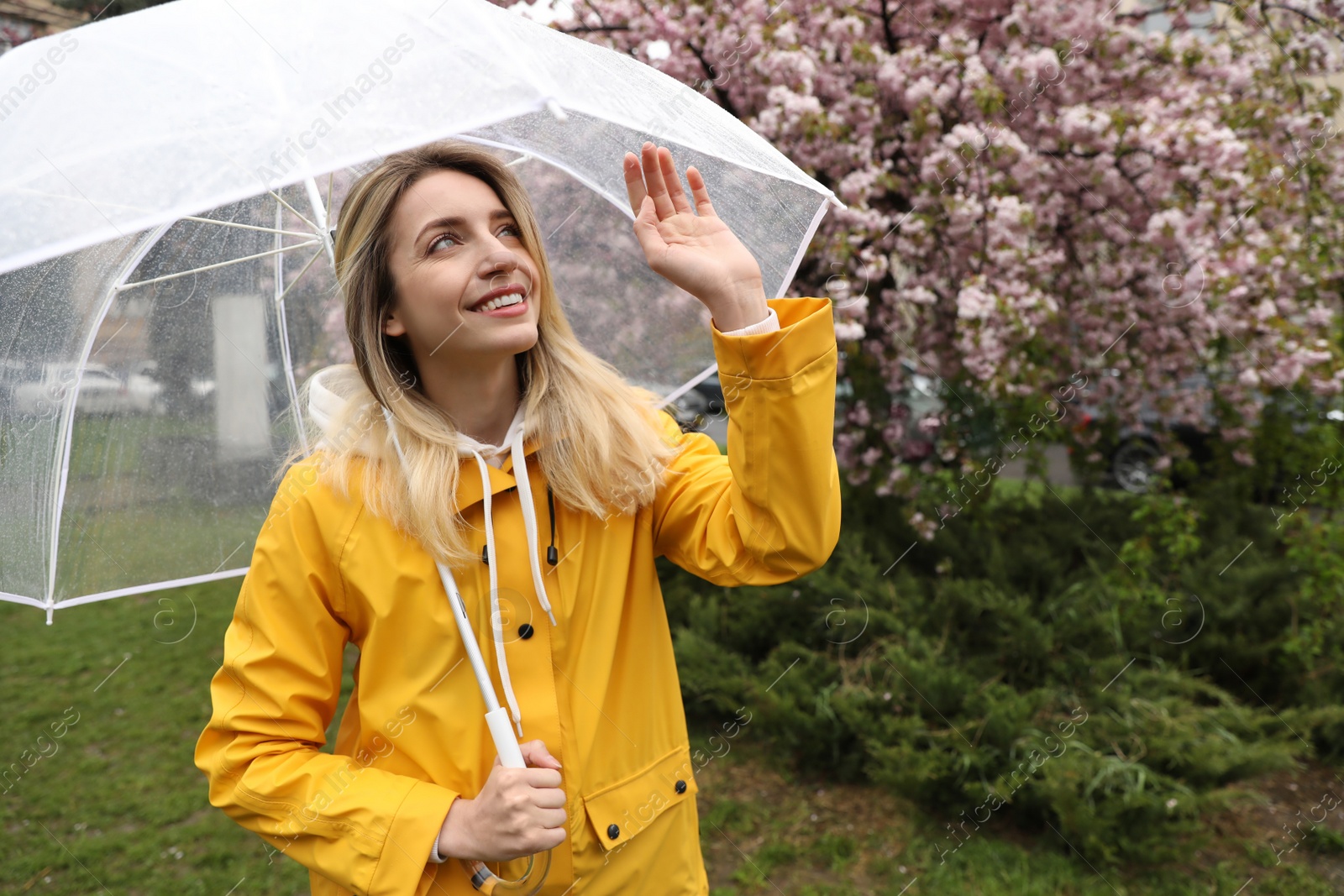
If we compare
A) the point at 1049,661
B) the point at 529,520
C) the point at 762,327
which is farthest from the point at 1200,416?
the point at 529,520

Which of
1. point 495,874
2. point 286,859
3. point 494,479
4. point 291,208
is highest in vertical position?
point 291,208

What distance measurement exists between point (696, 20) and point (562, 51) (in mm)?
3398

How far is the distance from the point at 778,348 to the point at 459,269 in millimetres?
559

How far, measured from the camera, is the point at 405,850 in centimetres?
139

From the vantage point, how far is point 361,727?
1585mm

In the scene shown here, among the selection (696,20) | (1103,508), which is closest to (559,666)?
(696,20)

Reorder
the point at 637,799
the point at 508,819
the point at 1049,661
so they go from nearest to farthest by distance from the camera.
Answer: the point at 508,819, the point at 637,799, the point at 1049,661

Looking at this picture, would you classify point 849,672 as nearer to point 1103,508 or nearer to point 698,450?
point 1103,508

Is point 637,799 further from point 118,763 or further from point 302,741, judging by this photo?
point 118,763

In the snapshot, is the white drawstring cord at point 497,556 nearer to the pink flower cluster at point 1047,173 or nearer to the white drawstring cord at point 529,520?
the white drawstring cord at point 529,520

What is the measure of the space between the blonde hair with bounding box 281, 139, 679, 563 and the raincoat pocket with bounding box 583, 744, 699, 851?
0.45 meters

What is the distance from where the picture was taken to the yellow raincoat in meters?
1.42

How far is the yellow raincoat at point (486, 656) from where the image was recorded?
4.65ft

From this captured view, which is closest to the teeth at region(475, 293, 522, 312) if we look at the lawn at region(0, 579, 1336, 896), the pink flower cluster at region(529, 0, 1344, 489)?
the pink flower cluster at region(529, 0, 1344, 489)
